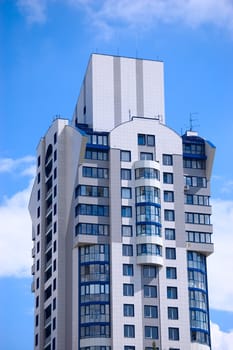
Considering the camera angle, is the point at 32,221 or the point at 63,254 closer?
the point at 63,254

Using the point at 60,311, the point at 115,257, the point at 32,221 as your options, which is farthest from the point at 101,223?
the point at 32,221

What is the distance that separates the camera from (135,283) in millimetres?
101188

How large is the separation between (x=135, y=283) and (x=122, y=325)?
5329 mm

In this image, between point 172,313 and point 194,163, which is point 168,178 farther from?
point 172,313

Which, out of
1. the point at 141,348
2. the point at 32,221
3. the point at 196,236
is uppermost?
the point at 32,221

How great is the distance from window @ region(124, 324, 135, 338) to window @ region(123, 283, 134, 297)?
12.2 ft

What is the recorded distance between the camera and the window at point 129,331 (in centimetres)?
9894

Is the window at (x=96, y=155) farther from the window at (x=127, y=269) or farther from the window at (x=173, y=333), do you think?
the window at (x=173, y=333)

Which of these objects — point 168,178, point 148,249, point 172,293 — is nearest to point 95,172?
point 168,178

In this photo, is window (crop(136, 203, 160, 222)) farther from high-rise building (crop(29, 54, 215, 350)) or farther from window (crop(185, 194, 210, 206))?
window (crop(185, 194, 210, 206))

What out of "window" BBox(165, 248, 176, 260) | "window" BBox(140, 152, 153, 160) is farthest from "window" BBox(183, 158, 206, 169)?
"window" BBox(165, 248, 176, 260)

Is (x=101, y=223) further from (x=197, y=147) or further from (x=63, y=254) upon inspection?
(x=197, y=147)

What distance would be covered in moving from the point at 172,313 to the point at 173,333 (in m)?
2.41

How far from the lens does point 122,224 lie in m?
104
